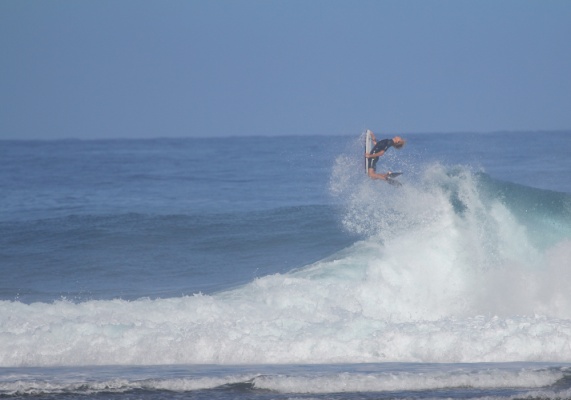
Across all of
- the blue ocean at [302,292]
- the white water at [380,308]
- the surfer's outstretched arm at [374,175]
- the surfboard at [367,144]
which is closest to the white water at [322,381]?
the blue ocean at [302,292]

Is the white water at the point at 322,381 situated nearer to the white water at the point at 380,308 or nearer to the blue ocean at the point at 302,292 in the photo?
the blue ocean at the point at 302,292

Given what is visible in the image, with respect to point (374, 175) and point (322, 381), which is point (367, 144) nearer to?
point (374, 175)

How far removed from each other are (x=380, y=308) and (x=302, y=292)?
52.8 inches

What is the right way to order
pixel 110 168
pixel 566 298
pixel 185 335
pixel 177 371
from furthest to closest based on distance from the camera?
1. pixel 110 168
2. pixel 566 298
3. pixel 185 335
4. pixel 177 371

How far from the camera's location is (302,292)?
52.7ft

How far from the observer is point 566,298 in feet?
50.8

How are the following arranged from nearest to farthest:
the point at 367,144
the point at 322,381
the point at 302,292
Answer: the point at 322,381, the point at 302,292, the point at 367,144

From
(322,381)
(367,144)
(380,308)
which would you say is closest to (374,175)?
(367,144)

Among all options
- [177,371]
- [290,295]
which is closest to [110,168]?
[290,295]

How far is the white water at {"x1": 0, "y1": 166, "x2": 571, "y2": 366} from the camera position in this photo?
42.9 ft

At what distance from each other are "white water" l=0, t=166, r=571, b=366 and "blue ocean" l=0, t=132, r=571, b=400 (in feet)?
0.12

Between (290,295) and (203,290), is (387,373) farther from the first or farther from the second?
(203,290)

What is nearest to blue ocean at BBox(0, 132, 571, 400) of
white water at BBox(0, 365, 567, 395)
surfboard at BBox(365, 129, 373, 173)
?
white water at BBox(0, 365, 567, 395)

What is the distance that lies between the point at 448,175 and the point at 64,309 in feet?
27.8
